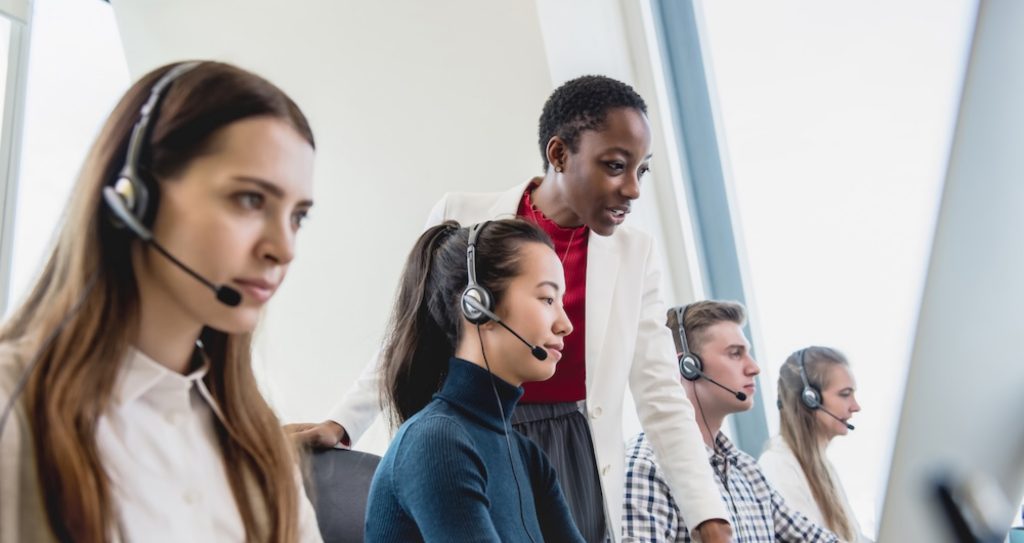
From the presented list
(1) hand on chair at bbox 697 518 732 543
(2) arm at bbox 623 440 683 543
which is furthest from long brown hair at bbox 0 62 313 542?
(2) arm at bbox 623 440 683 543

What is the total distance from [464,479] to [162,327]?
43 cm

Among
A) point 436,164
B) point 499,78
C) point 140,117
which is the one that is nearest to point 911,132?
point 499,78

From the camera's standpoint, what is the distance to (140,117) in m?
0.77

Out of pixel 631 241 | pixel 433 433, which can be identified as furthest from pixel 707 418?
pixel 433 433

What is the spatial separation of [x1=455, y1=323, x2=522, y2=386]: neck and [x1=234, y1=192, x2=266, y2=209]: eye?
511 millimetres

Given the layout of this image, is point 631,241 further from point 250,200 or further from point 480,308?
point 250,200

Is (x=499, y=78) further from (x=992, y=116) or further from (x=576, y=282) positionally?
(x=992, y=116)

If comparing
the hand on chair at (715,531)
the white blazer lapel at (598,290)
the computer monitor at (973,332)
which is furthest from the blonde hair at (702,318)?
the computer monitor at (973,332)

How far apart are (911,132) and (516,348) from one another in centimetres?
159

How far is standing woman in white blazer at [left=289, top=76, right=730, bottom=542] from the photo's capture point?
56.2 inches

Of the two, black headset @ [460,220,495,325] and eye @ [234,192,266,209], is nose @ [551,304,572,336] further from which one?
eye @ [234,192,266,209]

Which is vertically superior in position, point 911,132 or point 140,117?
point 140,117

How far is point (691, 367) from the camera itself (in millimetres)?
1993

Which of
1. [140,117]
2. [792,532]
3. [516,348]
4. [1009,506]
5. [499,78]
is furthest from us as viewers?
[499,78]
